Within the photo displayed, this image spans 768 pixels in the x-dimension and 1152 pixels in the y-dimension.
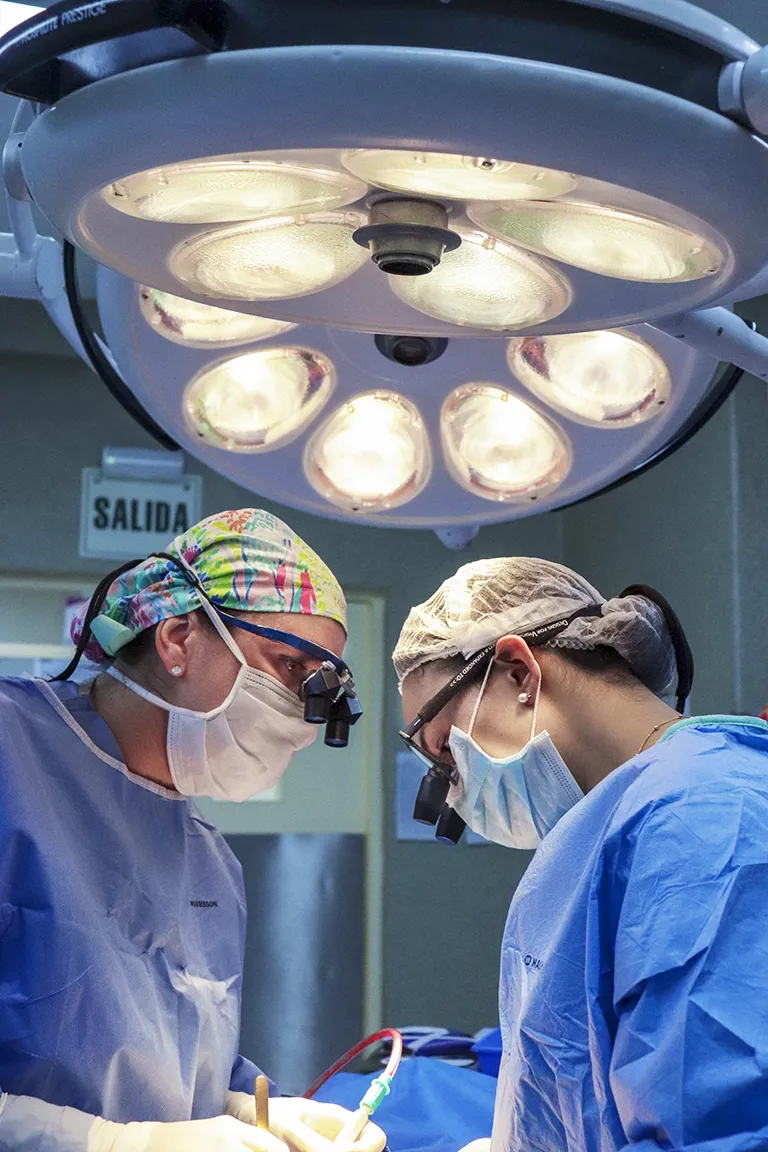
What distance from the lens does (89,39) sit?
843 millimetres

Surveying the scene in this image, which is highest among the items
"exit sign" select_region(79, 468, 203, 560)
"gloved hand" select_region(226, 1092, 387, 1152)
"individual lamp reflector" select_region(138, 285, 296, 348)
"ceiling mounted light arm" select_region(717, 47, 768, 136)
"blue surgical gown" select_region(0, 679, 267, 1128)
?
"ceiling mounted light arm" select_region(717, 47, 768, 136)

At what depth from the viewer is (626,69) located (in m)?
0.82

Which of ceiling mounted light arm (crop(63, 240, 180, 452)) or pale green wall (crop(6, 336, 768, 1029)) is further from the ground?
ceiling mounted light arm (crop(63, 240, 180, 452))

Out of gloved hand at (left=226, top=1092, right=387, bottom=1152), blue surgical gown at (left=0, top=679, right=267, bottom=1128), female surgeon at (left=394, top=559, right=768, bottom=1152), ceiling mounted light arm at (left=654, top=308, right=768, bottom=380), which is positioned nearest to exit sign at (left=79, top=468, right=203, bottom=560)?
blue surgical gown at (left=0, top=679, right=267, bottom=1128)

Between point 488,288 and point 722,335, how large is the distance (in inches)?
10.6

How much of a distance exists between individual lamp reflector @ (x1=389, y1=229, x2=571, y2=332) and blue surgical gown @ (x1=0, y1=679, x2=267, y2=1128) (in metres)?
0.84

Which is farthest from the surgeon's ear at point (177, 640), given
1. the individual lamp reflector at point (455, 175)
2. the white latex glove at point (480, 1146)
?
the individual lamp reflector at point (455, 175)

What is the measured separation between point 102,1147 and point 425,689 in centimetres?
66

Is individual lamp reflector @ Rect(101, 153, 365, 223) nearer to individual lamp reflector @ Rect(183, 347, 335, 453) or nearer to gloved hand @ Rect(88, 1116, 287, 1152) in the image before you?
individual lamp reflector @ Rect(183, 347, 335, 453)

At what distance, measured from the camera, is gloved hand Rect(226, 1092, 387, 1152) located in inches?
67.2

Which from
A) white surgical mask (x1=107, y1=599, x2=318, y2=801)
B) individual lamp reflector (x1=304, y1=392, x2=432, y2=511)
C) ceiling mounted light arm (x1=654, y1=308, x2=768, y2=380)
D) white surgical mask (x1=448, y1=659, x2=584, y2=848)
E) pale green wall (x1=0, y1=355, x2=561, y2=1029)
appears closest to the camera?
ceiling mounted light arm (x1=654, y1=308, x2=768, y2=380)

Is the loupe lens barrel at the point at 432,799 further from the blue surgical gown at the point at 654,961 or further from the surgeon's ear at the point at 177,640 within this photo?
the surgeon's ear at the point at 177,640

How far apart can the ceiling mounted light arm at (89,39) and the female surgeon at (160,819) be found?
3.10 ft

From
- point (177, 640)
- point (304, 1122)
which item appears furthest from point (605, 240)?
point (304, 1122)
